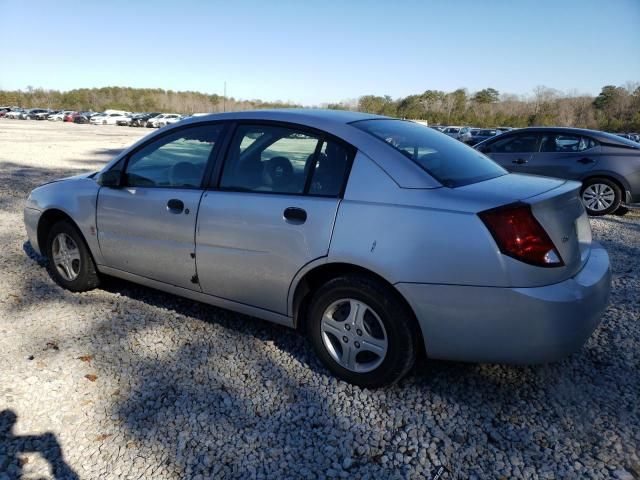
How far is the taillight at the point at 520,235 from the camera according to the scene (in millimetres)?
2268

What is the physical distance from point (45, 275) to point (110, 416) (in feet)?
8.79

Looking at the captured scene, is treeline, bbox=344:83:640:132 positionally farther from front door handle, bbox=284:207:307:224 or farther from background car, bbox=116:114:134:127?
front door handle, bbox=284:207:307:224

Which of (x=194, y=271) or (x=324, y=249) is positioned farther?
(x=194, y=271)

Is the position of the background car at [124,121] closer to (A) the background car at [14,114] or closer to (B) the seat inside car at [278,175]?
(A) the background car at [14,114]

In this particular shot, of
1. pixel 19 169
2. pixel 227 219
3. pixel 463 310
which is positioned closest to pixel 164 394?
pixel 227 219

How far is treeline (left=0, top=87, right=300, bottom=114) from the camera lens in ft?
341

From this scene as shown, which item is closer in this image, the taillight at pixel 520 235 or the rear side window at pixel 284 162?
the taillight at pixel 520 235

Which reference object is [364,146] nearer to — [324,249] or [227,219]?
[324,249]

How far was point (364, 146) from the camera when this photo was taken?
2.72m

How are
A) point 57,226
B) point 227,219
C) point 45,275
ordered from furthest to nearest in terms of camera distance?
1. point 45,275
2. point 57,226
3. point 227,219

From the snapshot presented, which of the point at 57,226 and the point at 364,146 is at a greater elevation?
the point at 364,146

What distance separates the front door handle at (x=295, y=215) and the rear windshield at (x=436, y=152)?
652mm

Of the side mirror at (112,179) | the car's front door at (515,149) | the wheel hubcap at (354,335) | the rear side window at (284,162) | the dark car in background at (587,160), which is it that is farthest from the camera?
the car's front door at (515,149)

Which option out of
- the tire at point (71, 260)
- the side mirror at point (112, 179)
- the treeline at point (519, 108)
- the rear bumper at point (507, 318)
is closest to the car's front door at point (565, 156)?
the rear bumper at point (507, 318)
